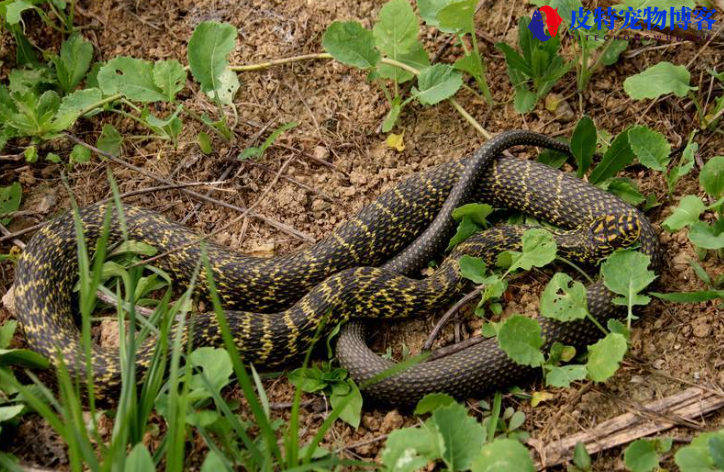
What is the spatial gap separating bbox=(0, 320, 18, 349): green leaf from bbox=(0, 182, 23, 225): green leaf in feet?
4.06

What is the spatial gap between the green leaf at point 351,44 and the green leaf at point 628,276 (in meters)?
2.77

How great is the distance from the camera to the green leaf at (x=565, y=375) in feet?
15.3

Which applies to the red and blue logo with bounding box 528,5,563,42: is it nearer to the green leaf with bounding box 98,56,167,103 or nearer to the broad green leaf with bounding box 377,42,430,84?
the broad green leaf with bounding box 377,42,430,84

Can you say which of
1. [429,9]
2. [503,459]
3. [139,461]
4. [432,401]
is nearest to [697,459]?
[503,459]

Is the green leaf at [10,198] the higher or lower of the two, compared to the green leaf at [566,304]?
higher

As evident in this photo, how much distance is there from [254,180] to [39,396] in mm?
2635

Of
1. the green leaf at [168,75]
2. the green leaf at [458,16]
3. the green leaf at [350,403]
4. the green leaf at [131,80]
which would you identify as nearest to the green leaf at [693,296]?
the green leaf at [350,403]

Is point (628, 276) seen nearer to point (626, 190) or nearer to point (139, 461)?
point (626, 190)

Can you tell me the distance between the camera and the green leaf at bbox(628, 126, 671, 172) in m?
5.37

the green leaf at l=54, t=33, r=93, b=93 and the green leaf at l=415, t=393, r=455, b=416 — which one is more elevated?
the green leaf at l=54, t=33, r=93, b=93

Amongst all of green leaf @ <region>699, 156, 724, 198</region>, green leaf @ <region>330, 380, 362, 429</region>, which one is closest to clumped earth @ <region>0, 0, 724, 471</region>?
green leaf @ <region>330, 380, 362, 429</region>

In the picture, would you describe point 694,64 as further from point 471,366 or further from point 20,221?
point 20,221

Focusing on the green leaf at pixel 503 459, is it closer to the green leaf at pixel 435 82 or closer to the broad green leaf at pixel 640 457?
the broad green leaf at pixel 640 457

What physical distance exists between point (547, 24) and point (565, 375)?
3261 mm
